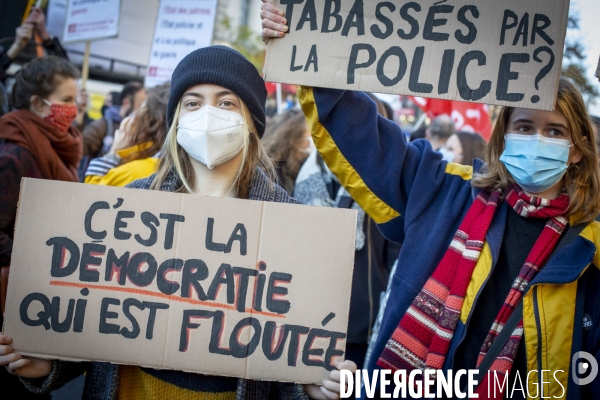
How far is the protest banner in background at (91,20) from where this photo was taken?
6.14 meters

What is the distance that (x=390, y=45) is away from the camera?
209cm

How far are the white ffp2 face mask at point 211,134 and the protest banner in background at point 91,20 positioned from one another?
4487mm

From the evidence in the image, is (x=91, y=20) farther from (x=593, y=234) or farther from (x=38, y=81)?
(x=593, y=234)

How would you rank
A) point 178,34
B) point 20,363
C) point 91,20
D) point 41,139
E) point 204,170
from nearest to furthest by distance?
1. point 20,363
2. point 204,170
3. point 41,139
4. point 178,34
5. point 91,20

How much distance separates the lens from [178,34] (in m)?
6.18

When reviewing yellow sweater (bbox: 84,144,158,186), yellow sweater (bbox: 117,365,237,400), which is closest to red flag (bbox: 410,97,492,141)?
yellow sweater (bbox: 84,144,158,186)

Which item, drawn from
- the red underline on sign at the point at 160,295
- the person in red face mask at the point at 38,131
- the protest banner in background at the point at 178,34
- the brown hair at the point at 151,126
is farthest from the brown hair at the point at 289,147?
the red underline on sign at the point at 160,295

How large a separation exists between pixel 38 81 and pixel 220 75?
78.6 inches

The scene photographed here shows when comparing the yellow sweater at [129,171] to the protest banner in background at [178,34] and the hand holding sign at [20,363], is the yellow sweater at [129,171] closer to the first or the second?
the hand holding sign at [20,363]

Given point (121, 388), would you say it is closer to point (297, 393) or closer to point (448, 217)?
point (297, 393)

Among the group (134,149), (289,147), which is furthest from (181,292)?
(289,147)

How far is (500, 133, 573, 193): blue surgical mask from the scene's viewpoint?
7.38 ft

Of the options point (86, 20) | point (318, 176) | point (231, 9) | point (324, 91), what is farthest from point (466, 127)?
point (231, 9)

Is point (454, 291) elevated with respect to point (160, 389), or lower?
elevated
